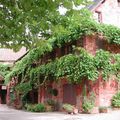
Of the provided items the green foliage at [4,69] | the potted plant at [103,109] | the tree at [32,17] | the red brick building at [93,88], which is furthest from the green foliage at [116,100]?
the green foliage at [4,69]

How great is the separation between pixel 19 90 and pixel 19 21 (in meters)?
24.0

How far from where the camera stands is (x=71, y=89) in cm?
2498

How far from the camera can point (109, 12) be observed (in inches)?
1135

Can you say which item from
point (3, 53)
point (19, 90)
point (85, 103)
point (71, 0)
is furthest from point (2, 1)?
point (3, 53)

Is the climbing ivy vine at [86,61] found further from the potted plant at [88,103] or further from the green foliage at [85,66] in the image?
the potted plant at [88,103]

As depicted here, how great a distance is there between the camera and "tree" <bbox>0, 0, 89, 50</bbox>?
7.38m

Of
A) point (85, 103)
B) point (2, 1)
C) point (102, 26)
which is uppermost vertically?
point (102, 26)

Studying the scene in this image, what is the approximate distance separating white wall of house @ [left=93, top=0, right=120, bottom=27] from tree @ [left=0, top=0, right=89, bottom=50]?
19.5 meters

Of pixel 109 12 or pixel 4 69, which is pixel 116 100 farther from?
pixel 4 69

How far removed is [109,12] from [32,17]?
21.9 metres

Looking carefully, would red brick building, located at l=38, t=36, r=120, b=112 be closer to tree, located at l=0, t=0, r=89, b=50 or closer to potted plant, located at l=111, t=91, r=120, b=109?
potted plant, located at l=111, t=91, r=120, b=109

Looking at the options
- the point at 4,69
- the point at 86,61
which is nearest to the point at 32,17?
the point at 86,61

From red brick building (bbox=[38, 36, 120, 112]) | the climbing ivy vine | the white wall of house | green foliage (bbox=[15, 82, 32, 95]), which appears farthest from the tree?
green foliage (bbox=[15, 82, 32, 95])

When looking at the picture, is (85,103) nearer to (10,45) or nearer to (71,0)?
(10,45)
